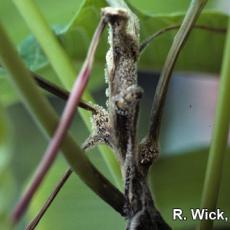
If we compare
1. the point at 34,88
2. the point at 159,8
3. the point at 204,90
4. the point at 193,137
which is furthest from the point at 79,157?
the point at 204,90

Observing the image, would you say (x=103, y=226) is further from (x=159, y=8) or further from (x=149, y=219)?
(x=159, y=8)

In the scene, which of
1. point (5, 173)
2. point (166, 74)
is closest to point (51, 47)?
point (166, 74)

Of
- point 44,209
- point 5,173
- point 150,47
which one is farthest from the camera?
point 150,47

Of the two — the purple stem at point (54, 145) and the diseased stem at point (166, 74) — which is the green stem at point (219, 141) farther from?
the purple stem at point (54, 145)

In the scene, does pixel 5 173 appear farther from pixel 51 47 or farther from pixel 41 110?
pixel 51 47

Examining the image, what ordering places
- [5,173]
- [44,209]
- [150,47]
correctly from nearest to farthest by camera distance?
[5,173] → [44,209] → [150,47]

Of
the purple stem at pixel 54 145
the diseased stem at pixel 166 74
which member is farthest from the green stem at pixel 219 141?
the purple stem at pixel 54 145
